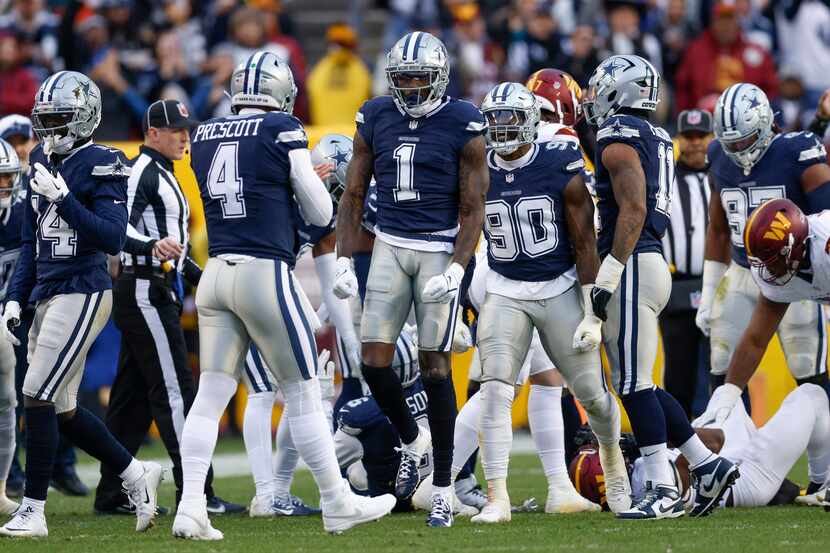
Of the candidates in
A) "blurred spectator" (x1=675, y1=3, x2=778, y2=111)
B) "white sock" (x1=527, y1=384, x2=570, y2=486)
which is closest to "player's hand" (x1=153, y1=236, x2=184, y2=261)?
"white sock" (x1=527, y1=384, x2=570, y2=486)

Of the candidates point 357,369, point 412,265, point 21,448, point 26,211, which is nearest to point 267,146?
point 412,265

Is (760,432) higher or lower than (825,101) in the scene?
lower

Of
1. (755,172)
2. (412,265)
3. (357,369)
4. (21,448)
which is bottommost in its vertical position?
(21,448)

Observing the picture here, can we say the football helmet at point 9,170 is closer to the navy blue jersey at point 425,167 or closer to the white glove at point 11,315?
the white glove at point 11,315

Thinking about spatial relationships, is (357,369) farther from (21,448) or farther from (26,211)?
(21,448)

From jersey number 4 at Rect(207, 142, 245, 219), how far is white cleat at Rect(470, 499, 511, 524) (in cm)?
172

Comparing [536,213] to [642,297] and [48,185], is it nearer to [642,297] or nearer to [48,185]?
[642,297]

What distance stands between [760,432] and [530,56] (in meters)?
7.25

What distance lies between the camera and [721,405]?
277 inches

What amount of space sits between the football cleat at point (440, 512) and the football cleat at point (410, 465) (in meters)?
0.51

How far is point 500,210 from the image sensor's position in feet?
22.1

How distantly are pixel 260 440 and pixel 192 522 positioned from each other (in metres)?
1.47

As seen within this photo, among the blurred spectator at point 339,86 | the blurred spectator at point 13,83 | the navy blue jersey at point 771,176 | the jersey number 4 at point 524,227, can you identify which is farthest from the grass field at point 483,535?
the blurred spectator at point 339,86

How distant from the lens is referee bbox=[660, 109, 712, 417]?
915 cm
